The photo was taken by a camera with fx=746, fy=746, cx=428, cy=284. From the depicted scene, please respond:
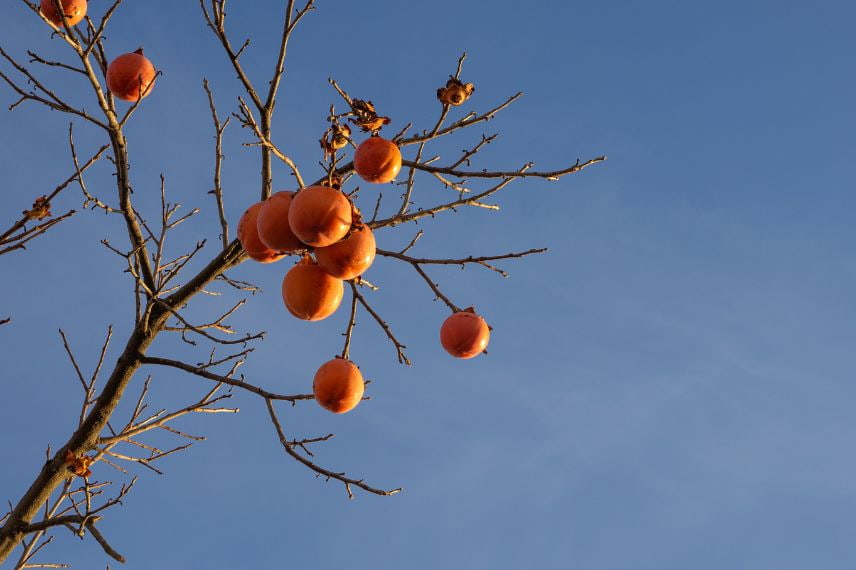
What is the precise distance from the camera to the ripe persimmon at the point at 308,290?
11.2 ft

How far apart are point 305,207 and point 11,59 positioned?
2.66 meters

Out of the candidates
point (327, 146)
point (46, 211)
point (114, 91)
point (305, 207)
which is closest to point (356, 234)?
point (305, 207)

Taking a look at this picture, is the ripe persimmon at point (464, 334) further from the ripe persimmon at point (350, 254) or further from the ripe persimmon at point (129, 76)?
the ripe persimmon at point (129, 76)

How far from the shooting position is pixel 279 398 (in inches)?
147

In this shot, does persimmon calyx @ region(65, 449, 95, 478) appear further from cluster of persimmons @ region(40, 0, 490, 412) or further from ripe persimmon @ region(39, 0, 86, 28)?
ripe persimmon @ region(39, 0, 86, 28)

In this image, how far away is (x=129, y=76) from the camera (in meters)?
4.66

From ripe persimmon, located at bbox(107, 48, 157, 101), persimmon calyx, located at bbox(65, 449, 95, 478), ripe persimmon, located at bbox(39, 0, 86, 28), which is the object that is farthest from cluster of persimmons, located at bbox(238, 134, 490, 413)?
ripe persimmon, located at bbox(39, 0, 86, 28)

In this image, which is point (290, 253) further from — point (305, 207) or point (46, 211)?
point (46, 211)

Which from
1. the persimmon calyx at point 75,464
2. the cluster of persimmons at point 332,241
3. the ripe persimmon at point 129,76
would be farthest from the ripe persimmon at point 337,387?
the ripe persimmon at point 129,76

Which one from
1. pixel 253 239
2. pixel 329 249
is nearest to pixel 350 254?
pixel 329 249

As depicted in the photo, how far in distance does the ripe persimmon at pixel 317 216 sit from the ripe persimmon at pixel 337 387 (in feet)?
3.08

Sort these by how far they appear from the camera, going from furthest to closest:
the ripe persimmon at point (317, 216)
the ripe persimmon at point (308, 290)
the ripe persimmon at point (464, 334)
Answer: the ripe persimmon at point (464, 334)
the ripe persimmon at point (308, 290)
the ripe persimmon at point (317, 216)

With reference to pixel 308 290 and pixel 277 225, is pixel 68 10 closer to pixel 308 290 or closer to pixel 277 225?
pixel 277 225

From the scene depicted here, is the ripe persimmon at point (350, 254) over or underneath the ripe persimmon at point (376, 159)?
underneath
